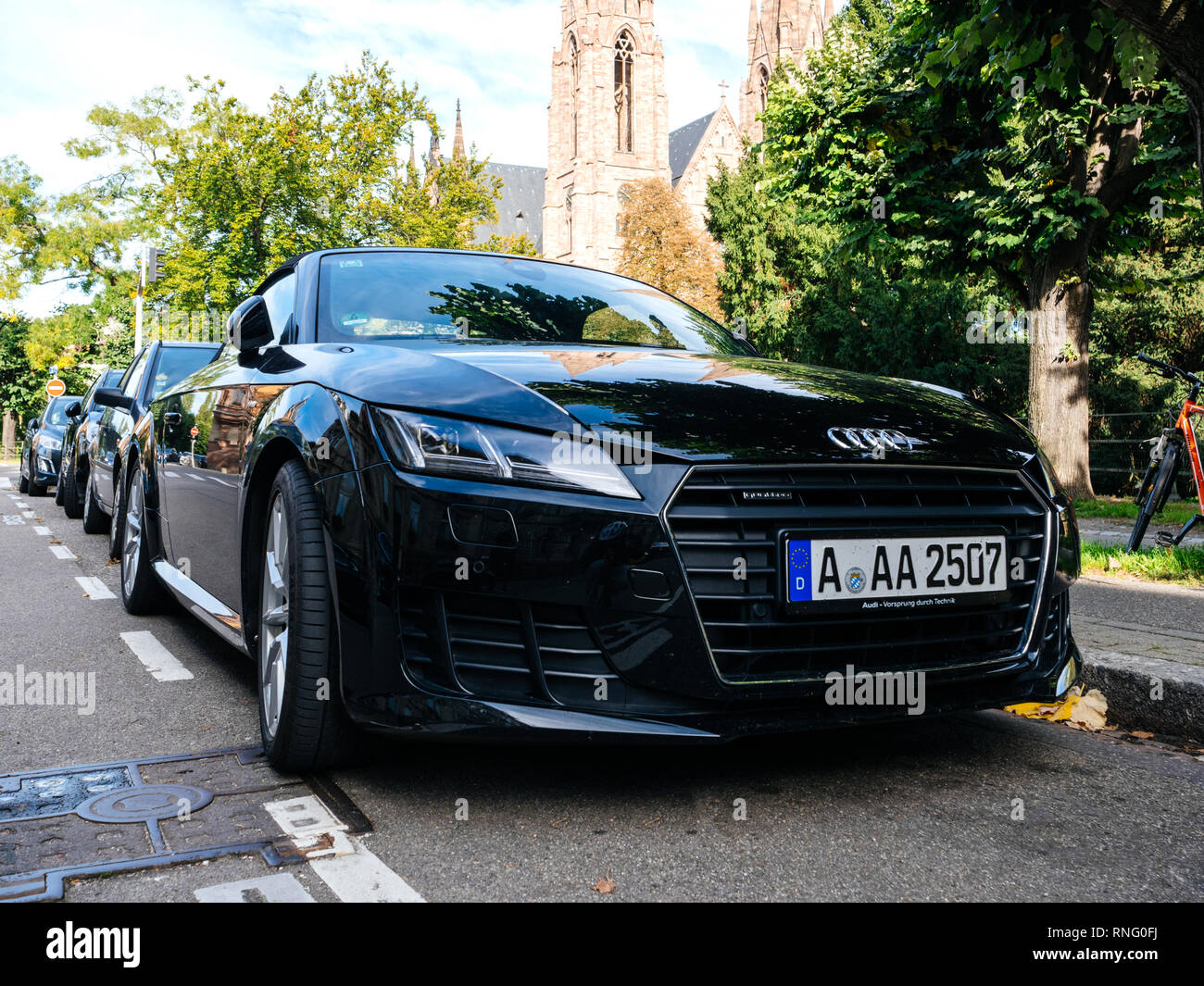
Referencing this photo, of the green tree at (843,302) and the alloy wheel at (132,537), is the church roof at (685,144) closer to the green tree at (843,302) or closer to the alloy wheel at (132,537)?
the green tree at (843,302)

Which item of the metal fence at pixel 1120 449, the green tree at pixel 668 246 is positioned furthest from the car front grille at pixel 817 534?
the green tree at pixel 668 246

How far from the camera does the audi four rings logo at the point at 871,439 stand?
2689 millimetres

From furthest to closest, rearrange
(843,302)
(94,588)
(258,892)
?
1. (843,302)
2. (94,588)
3. (258,892)

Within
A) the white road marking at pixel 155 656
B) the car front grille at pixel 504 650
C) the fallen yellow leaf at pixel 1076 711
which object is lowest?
the white road marking at pixel 155 656

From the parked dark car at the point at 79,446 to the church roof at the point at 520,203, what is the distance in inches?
2404

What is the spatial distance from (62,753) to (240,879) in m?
1.38

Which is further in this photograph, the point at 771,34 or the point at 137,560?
the point at 771,34

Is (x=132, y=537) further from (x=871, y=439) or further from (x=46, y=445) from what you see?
(x=46, y=445)

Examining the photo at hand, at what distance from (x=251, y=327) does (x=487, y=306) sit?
0.89m

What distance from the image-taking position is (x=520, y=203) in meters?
77.7

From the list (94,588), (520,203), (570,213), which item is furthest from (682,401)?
(520,203)

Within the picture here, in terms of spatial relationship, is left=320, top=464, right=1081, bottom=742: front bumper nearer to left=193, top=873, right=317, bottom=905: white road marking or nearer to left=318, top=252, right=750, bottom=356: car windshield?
left=193, top=873, right=317, bottom=905: white road marking
